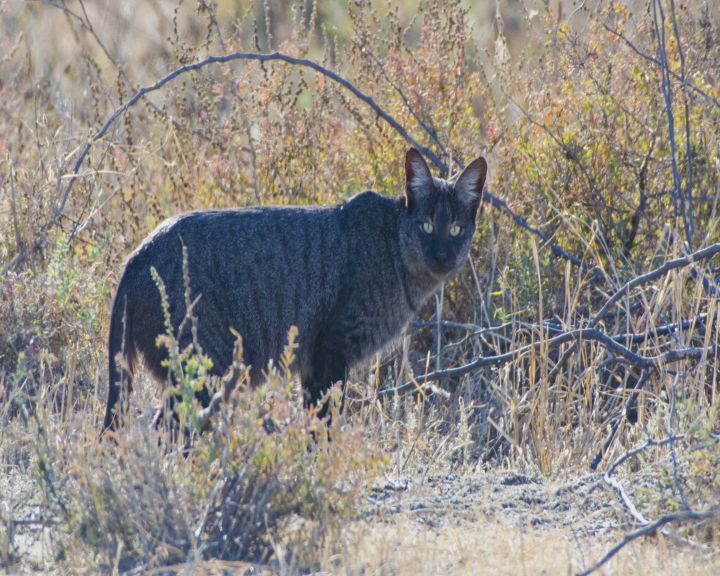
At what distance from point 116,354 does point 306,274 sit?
3.31 ft

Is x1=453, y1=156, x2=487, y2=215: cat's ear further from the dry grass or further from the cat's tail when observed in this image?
the cat's tail

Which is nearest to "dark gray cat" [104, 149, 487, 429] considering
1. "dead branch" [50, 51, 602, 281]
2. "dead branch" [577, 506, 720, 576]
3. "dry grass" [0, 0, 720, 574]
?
"dry grass" [0, 0, 720, 574]

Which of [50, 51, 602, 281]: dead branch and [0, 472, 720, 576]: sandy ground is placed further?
[50, 51, 602, 281]: dead branch

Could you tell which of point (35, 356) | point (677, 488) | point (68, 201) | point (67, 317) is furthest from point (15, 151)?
point (677, 488)

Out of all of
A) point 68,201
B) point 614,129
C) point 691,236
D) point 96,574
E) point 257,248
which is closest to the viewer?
point 96,574

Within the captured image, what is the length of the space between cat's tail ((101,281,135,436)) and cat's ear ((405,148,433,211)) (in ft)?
4.87

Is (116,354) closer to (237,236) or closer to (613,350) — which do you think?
(237,236)

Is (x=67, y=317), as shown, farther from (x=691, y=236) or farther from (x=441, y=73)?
(x=691, y=236)

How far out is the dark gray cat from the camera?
13.1ft

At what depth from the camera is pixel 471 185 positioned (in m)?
4.96

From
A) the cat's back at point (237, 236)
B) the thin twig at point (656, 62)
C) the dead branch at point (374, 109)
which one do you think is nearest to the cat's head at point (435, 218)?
the cat's back at point (237, 236)

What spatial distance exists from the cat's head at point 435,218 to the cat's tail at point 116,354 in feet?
4.64

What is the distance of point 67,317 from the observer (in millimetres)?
5312

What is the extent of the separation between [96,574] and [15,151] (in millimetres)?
4429
